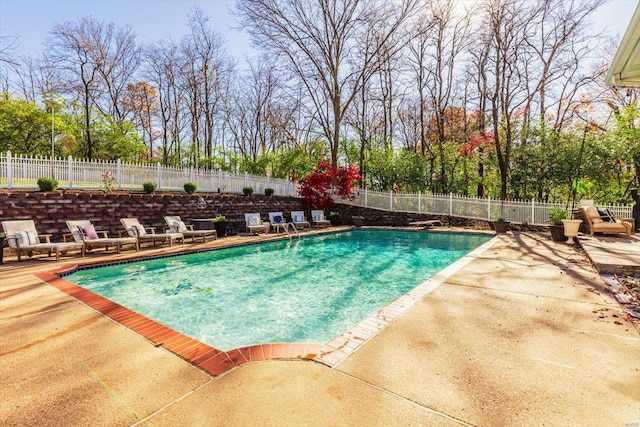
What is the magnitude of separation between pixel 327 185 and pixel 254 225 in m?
4.88

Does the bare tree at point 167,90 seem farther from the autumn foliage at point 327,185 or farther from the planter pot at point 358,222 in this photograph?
the planter pot at point 358,222

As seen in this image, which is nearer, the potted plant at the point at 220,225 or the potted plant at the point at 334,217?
the potted plant at the point at 220,225

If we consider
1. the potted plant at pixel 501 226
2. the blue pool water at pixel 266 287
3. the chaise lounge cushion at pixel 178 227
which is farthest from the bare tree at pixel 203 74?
the potted plant at pixel 501 226

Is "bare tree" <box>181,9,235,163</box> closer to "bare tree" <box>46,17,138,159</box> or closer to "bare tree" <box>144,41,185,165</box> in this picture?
"bare tree" <box>144,41,185,165</box>

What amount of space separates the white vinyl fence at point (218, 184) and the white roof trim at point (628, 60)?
29.3 ft

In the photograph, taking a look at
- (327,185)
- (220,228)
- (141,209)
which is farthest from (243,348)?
(327,185)

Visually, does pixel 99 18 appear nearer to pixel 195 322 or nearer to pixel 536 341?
pixel 195 322

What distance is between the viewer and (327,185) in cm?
1527

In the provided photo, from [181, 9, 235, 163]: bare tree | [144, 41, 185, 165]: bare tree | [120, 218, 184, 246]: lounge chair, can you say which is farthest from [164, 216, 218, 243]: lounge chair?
[144, 41, 185, 165]: bare tree

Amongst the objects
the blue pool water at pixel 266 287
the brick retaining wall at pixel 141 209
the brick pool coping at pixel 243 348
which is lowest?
the blue pool water at pixel 266 287

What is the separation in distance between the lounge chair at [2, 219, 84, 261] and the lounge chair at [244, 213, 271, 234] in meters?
5.39

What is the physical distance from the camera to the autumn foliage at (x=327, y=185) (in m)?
15.2

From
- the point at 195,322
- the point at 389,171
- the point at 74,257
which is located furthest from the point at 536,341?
the point at 389,171

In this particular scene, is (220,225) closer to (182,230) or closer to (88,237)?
(182,230)
